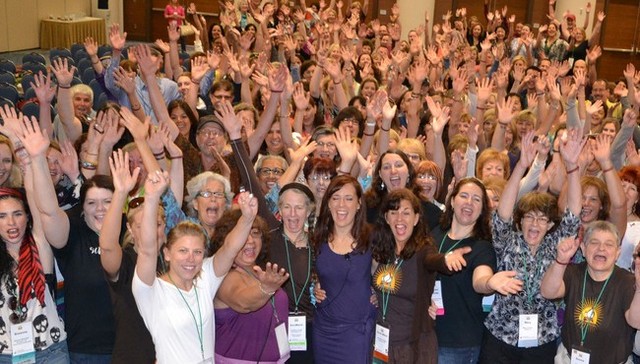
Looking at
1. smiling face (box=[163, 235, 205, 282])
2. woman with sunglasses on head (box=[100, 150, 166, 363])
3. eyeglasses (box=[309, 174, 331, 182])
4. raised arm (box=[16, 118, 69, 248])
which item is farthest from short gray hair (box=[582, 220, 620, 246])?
raised arm (box=[16, 118, 69, 248])

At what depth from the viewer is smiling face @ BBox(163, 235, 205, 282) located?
10.4ft

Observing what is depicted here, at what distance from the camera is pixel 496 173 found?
4988mm

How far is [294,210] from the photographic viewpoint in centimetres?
379

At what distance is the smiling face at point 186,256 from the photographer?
316cm

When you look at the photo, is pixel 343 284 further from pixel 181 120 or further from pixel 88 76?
pixel 88 76

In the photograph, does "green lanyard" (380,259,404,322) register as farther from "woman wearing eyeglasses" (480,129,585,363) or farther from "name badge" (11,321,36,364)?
"name badge" (11,321,36,364)

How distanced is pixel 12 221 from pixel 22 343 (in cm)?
56

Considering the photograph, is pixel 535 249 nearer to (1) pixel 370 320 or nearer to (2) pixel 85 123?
(1) pixel 370 320

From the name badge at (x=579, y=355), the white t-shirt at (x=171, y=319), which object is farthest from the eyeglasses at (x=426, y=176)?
the white t-shirt at (x=171, y=319)

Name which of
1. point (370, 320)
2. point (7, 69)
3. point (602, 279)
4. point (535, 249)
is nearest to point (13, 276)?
point (370, 320)

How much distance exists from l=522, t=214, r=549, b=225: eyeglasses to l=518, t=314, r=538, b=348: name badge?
19.2 inches

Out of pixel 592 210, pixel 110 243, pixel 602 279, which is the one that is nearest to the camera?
pixel 110 243

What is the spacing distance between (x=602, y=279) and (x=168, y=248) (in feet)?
6.97

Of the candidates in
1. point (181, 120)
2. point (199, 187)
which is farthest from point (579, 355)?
point (181, 120)
